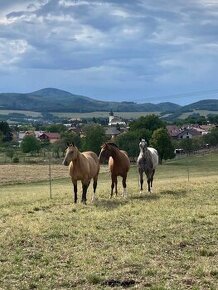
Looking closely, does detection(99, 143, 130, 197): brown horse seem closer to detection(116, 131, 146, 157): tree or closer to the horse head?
the horse head

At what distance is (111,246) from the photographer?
36.8 feet

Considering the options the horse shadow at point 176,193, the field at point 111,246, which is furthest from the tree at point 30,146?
the field at point 111,246

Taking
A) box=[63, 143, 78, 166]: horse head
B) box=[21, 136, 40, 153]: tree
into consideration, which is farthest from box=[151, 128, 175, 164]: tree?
box=[63, 143, 78, 166]: horse head

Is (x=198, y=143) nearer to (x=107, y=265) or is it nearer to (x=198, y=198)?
(x=198, y=198)

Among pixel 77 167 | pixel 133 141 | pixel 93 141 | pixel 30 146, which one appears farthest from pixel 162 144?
pixel 77 167

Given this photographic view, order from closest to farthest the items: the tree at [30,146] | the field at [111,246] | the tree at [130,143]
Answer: the field at [111,246] < the tree at [130,143] < the tree at [30,146]

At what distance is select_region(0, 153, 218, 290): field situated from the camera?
28.8 ft

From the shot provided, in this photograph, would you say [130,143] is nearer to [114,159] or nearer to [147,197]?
[114,159]

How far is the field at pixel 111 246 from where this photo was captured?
877 cm

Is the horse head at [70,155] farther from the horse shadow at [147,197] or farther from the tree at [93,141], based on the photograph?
the tree at [93,141]

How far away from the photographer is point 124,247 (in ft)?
36.4

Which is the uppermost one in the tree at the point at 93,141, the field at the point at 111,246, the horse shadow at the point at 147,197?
the tree at the point at 93,141

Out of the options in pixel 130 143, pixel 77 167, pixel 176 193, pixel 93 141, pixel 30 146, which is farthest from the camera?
pixel 30 146

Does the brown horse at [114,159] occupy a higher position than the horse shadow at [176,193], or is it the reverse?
the brown horse at [114,159]
